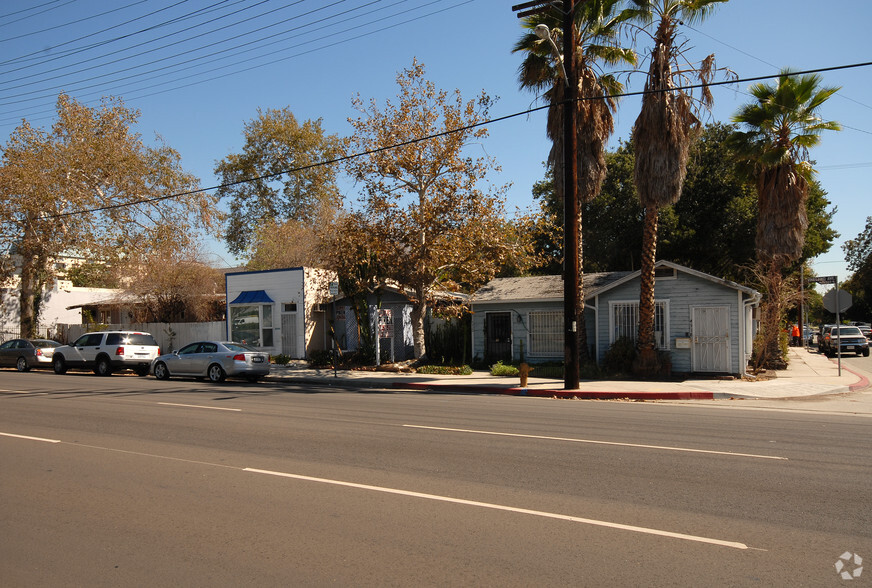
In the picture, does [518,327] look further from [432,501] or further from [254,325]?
[432,501]

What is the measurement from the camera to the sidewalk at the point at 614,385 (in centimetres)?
1742

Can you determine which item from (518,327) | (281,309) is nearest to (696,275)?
(518,327)

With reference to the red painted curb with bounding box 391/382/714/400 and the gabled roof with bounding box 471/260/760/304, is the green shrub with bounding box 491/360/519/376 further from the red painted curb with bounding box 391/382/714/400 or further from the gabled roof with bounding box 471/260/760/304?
the red painted curb with bounding box 391/382/714/400

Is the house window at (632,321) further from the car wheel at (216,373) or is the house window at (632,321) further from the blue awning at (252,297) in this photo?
the blue awning at (252,297)

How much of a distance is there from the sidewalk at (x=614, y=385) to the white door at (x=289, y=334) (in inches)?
190

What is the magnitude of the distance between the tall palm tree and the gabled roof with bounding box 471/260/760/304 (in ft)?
4.64

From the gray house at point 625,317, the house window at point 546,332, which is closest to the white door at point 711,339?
the gray house at point 625,317

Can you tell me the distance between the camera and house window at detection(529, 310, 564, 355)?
2397 centimetres

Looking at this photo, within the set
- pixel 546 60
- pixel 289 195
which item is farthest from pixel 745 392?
pixel 289 195

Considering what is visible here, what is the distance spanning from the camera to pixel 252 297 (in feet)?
98.1

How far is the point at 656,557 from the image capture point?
5016mm

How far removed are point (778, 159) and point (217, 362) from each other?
1899 centimetres

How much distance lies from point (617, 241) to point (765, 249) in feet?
47.7

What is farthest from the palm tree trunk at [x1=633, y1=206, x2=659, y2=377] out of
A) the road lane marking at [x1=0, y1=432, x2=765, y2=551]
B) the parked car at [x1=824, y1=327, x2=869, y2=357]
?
the parked car at [x1=824, y1=327, x2=869, y2=357]
